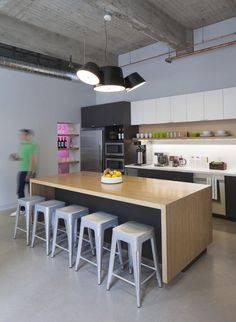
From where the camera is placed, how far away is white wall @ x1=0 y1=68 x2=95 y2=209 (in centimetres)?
533

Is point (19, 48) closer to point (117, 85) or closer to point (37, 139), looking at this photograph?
point (37, 139)

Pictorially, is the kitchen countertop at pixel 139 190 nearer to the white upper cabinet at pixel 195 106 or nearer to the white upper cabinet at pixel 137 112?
the white upper cabinet at pixel 195 106

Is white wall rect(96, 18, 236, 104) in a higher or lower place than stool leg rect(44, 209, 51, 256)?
higher

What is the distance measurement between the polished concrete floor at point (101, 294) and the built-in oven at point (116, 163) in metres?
3.08

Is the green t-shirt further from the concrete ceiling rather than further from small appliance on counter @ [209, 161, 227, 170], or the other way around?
small appliance on counter @ [209, 161, 227, 170]

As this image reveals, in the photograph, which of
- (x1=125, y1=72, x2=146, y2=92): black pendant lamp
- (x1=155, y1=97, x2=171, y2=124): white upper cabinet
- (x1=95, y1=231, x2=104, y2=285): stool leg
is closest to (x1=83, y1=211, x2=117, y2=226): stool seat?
(x1=95, y1=231, x2=104, y2=285): stool leg

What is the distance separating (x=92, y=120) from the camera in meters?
6.55

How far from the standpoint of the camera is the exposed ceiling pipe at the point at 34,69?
14.6 ft

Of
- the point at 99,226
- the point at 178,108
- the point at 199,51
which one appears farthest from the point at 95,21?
the point at 99,226

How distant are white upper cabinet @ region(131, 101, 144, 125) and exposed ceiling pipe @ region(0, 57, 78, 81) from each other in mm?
1473

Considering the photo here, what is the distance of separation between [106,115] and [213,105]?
2.59 meters

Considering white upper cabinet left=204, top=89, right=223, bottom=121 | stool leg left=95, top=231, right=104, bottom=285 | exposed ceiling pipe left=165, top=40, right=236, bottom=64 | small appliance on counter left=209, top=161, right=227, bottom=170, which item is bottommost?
stool leg left=95, top=231, right=104, bottom=285

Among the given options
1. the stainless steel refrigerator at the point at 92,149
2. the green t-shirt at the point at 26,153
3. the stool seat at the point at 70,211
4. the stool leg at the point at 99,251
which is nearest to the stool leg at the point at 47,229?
the stool seat at the point at 70,211

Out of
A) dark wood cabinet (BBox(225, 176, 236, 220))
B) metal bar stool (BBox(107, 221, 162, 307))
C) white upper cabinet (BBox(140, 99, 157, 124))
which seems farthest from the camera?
white upper cabinet (BBox(140, 99, 157, 124))
